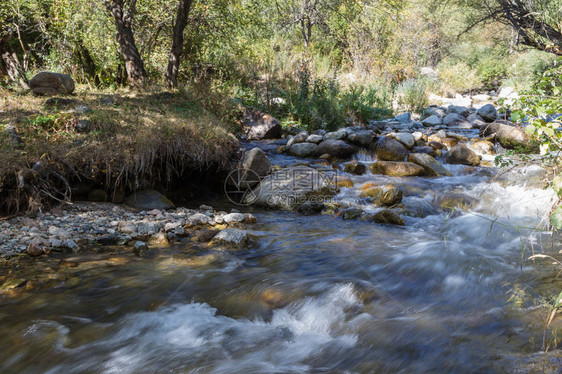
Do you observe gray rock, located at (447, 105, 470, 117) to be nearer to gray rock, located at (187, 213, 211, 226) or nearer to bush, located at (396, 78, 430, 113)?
bush, located at (396, 78, 430, 113)

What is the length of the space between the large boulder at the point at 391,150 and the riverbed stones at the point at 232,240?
4.88 m

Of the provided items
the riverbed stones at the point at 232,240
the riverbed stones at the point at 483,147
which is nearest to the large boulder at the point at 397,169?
the riverbed stones at the point at 483,147

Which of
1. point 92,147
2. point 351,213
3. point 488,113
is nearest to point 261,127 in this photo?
point 351,213

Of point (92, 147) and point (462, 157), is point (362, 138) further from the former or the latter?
point (92, 147)

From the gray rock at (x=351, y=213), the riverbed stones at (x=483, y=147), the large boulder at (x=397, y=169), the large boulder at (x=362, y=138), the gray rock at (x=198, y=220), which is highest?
the large boulder at (x=362, y=138)

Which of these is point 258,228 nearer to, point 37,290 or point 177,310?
point 177,310

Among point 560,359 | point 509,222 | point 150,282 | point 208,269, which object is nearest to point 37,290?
point 150,282

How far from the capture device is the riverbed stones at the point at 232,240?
14.4 feet

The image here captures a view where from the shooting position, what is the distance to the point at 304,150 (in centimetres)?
845

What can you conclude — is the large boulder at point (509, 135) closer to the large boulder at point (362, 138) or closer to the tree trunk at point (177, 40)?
the large boulder at point (362, 138)

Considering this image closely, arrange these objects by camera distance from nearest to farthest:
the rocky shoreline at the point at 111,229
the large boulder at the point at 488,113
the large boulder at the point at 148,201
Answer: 1. the rocky shoreline at the point at 111,229
2. the large boulder at the point at 148,201
3. the large boulder at the point at 488,113

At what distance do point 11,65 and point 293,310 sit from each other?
8.35 meters

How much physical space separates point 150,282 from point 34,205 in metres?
2.03

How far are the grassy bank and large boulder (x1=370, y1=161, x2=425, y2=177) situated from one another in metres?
2.93
